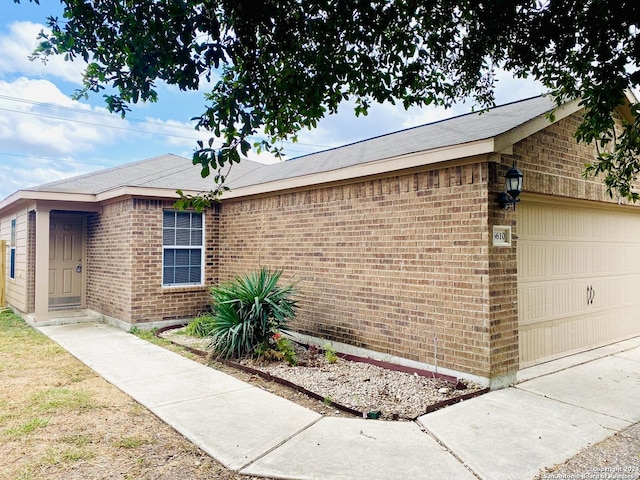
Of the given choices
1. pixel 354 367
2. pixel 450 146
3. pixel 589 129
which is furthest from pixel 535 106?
pixel 354 367

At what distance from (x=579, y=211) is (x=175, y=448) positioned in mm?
6507

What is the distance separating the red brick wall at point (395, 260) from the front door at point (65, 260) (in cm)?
550

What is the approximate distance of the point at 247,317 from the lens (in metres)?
6.36

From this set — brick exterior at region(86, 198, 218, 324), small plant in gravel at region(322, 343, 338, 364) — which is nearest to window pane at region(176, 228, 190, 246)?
brick exterior at region(86, 198, 218, 324)

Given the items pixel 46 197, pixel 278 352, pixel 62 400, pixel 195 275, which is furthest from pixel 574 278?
pixel 46 197

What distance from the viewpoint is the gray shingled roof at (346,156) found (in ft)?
18.8

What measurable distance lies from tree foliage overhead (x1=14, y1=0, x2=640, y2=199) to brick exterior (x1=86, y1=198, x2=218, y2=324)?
482cm

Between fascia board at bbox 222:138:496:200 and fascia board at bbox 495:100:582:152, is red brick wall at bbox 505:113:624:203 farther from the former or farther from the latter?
fascia board at bbox 222:138:496:200

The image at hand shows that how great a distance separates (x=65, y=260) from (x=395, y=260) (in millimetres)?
8536

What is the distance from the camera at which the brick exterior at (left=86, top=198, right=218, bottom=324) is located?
871 centimetres

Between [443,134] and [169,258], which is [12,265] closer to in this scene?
[169,258]

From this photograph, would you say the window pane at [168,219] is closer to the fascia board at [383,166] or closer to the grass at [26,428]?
the fascia board at [383,166]

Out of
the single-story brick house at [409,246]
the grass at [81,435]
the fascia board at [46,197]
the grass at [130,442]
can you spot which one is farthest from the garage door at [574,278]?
the fascia board at [46,197]

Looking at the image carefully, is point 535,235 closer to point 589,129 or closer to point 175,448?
point 589,129
